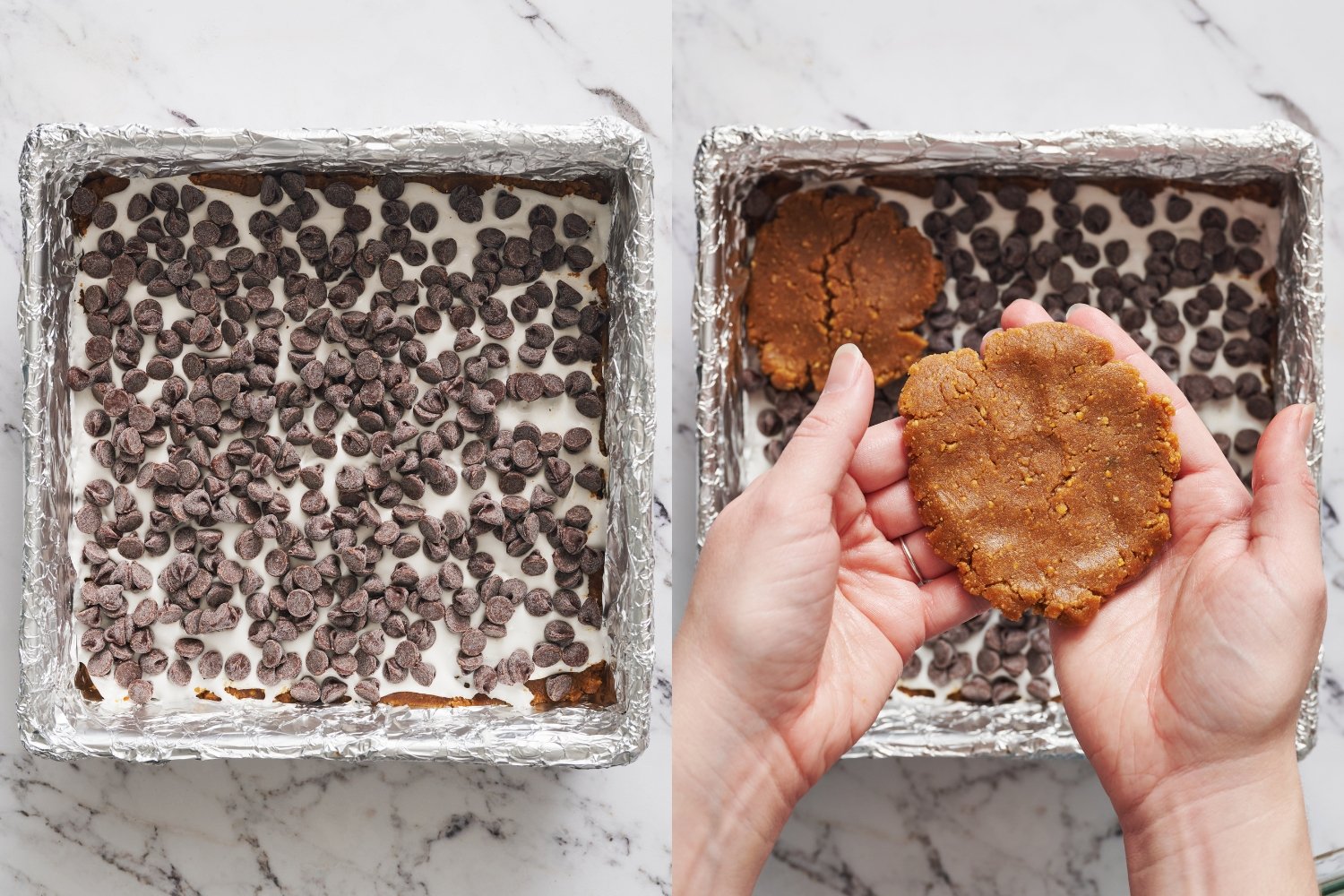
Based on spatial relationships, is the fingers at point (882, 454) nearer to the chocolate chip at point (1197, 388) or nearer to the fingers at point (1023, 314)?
the fingers at point (1023, 314)

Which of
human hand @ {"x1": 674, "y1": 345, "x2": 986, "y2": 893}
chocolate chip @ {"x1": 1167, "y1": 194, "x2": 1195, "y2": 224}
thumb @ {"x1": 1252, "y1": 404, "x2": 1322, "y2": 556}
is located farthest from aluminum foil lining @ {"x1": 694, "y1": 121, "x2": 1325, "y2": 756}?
thumb @ {"x1": 1252, "y1": 404, "x2": 1322, "y2": 556}

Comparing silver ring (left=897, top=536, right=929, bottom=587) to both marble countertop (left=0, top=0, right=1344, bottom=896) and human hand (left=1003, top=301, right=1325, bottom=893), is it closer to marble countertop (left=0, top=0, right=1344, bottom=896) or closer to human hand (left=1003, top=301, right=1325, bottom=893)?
human hand (left=1003, top=301, right=1325, bottom=893)

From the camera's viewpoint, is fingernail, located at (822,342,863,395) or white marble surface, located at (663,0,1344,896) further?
white marble surface, located at (663,0,1344,896)

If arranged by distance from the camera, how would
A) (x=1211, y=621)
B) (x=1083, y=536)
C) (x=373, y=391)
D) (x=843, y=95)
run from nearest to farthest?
(x=1211, y=621) → (x=1083, y=536) → (x=373, y=391) → (x=843, y=95)

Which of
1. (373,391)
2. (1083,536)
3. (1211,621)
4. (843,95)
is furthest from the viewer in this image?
(843,95)

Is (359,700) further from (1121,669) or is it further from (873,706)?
(1121,669)

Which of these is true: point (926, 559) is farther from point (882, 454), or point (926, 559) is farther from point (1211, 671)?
point (1211, 671)

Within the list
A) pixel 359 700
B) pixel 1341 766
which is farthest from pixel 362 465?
pixel 1341 766
